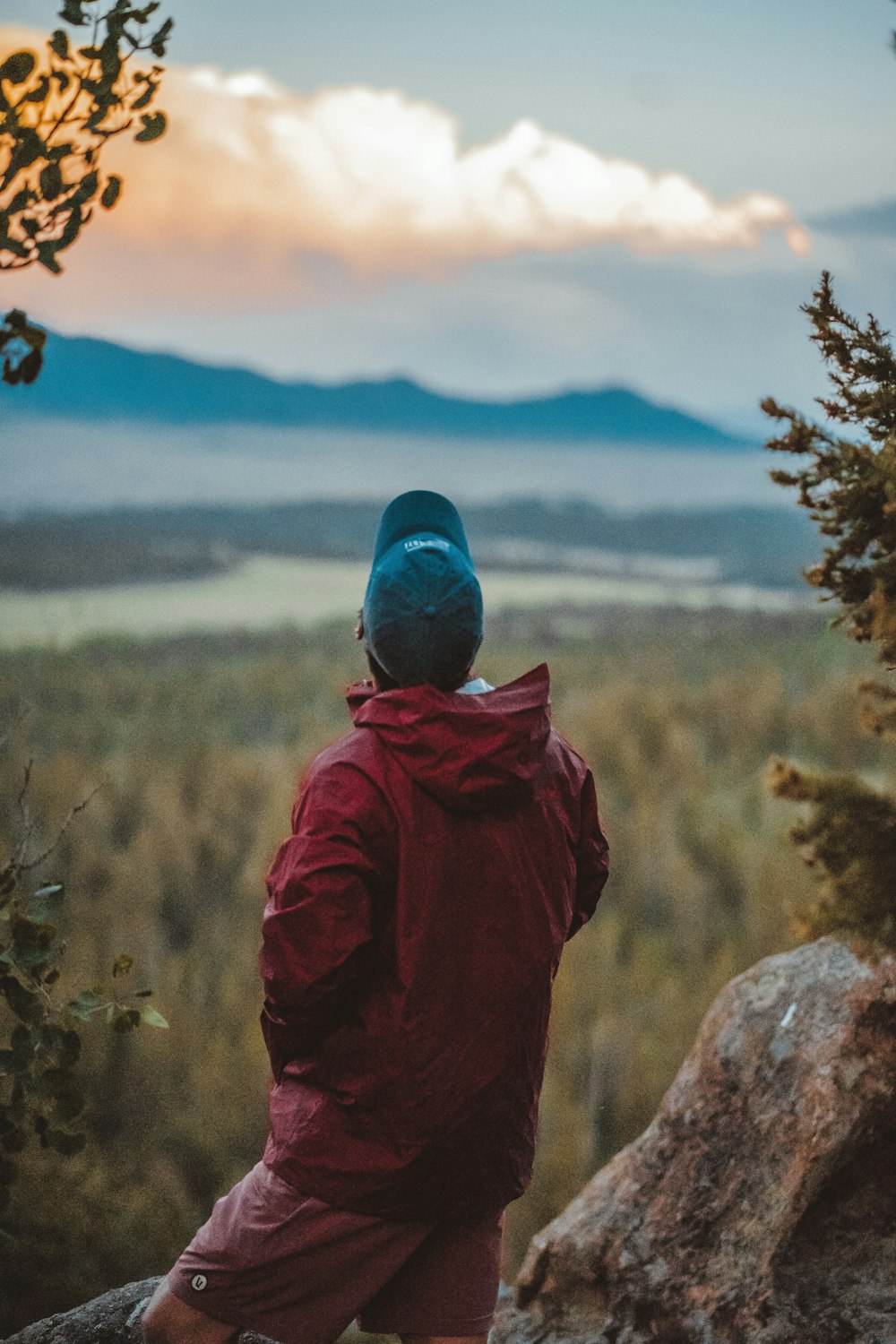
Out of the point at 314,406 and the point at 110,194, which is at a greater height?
the point at 314,406

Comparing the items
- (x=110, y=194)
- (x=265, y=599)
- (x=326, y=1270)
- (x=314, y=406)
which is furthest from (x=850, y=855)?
(x=314, y=406)

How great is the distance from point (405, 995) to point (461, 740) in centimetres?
36

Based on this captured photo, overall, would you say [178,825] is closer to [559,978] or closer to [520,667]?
[559,978]

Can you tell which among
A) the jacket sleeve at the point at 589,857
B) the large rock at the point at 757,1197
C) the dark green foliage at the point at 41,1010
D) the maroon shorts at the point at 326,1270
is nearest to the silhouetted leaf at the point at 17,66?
the dark green foliage at the point at 41,1010

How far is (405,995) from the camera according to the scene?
1766mm

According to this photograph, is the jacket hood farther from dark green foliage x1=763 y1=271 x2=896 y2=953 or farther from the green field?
the green field

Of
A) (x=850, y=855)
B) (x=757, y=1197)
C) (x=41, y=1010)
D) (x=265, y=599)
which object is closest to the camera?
(x=850, y=855)

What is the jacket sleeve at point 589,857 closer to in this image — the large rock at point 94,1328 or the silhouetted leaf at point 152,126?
the large rock at point 94,1328

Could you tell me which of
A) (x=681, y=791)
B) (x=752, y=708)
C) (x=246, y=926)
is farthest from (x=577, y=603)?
(x=246, y=926)

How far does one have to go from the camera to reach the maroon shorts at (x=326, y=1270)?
1.86 metres

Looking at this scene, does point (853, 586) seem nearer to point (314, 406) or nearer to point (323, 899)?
point (323, 899)

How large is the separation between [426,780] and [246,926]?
20.5 ft

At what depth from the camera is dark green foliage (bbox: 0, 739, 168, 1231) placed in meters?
2.32

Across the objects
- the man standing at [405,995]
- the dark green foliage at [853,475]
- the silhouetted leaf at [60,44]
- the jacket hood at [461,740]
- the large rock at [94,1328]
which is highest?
the silhouetted leaf at [60,44]
